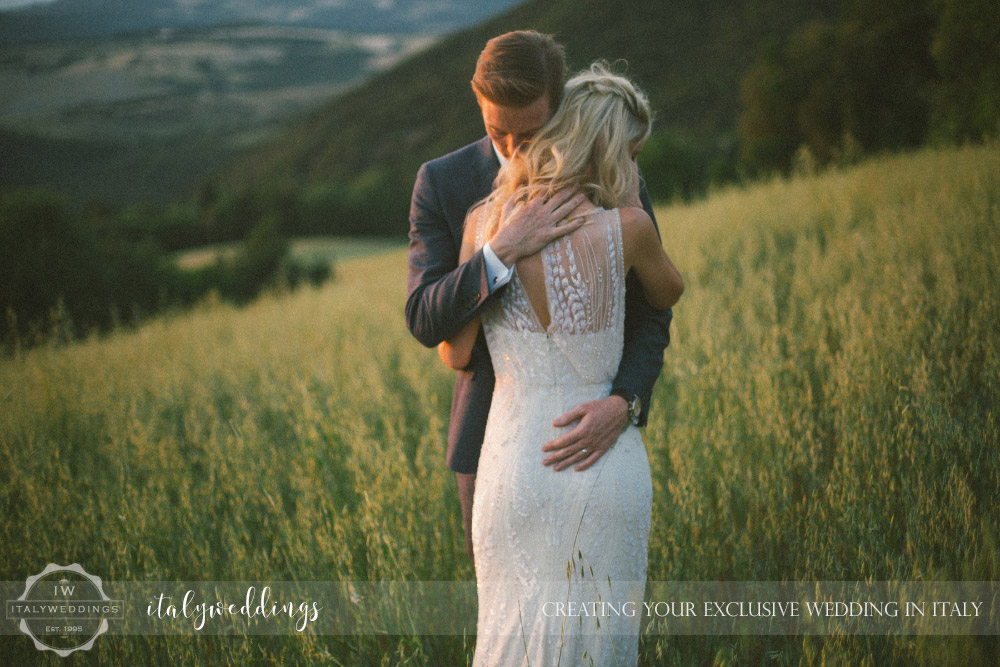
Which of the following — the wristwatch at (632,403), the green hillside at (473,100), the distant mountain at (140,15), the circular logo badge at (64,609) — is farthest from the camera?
the green hillside at (473,100)

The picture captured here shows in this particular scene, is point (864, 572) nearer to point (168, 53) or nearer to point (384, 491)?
point (384, 491)

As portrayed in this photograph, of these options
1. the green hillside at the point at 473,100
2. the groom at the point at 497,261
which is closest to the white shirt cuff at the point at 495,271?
the groom at the point at 497,261

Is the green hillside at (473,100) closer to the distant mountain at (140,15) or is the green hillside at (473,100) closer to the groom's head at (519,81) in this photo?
the groom's head at (519,81)

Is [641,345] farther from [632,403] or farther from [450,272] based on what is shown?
[450,272]

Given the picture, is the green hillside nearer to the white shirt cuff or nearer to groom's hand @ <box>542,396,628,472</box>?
the white shirt cuff

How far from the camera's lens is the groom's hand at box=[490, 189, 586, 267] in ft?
4.67

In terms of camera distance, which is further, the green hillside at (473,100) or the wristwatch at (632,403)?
the green hillside at (473,100)

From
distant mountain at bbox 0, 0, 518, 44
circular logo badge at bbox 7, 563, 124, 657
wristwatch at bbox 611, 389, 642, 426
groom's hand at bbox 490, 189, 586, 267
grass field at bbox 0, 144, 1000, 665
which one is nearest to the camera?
groom's hand at bbox 490, 189, 586, 267

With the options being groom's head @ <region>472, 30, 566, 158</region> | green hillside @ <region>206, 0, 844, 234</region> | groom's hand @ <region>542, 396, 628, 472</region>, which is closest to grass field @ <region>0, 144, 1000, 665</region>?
groom's hand @ <region>542, 396, 628, 472</region>

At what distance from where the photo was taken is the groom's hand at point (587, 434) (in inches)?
57.6

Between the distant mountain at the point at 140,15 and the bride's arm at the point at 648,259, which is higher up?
the distant mountain at the point at 140,15

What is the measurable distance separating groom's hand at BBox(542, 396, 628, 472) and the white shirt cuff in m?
0.41

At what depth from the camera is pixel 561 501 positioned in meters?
1.46

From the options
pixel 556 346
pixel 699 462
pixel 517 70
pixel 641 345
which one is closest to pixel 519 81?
pixel 517 70
